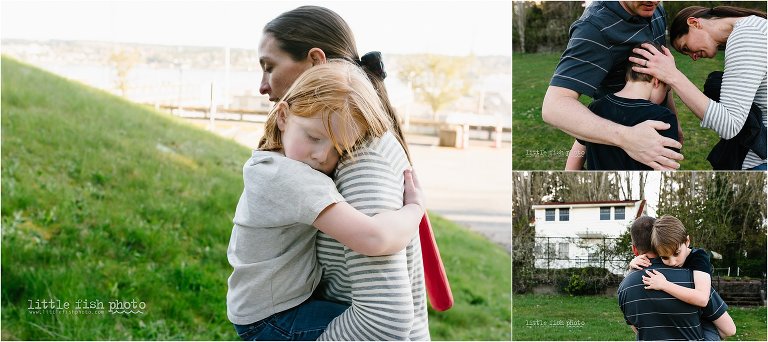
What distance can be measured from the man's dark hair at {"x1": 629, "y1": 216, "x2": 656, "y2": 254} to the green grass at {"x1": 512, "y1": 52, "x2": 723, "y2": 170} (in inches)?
9.9

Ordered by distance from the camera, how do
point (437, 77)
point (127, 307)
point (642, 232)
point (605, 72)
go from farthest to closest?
point (437, 77) < point (127, 307) < point (642, 232) < point (605, 72)

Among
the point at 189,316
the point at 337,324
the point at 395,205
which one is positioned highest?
the point at 395,205

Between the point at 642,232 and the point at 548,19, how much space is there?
0.88 meters

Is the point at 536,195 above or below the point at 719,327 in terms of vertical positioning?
above

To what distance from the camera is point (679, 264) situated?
289 cm

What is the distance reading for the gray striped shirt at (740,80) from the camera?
2883 millimetres

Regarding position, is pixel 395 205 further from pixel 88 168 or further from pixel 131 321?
pixel 88 168

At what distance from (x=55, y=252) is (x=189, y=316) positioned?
0.79m

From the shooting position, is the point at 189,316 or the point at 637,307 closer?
the point at 637,307

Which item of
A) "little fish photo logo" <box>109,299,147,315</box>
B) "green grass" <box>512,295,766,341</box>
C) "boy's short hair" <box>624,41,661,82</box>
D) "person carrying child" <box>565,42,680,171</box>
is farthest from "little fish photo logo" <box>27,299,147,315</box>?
"boy's short hair" <box>624,41,661,82</box>

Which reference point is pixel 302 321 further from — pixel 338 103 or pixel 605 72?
pixel 605 72

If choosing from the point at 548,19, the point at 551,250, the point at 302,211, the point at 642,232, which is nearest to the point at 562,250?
the point at 551,250

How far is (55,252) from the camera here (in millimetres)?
4285

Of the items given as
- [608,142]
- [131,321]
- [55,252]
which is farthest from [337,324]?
[55,252]
